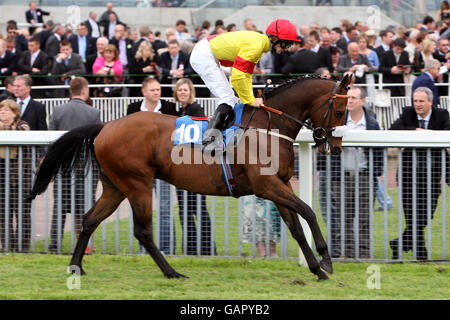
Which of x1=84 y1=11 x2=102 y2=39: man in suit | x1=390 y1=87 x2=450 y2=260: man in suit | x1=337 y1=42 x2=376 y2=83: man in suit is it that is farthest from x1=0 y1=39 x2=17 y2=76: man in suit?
x1=390 y1=87 x2=450 y2=260: man in suit

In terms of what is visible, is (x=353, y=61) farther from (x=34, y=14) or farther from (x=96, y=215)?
(x=34, y=14)

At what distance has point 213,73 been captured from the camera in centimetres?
655

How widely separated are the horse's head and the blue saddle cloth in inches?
25.5

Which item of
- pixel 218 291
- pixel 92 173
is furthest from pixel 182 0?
pixel 218 291

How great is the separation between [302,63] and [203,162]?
7258 mm

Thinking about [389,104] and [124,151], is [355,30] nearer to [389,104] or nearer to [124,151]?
[389,104]

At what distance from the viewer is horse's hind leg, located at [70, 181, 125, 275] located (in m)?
6.82

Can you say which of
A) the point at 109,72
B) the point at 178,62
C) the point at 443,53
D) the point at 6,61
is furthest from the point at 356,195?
the point at 6,61

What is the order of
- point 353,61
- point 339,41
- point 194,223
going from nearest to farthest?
A: point 194,223
point 353,61
point 339,41

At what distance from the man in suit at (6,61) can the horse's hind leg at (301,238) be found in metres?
9.24

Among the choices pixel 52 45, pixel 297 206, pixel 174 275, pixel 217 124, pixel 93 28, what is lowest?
pixel 174 275

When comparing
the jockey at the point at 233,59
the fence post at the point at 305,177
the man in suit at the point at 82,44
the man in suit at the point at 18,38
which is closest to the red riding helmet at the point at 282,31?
the jockey at the point at 233,59

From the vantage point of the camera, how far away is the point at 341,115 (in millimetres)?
6562
